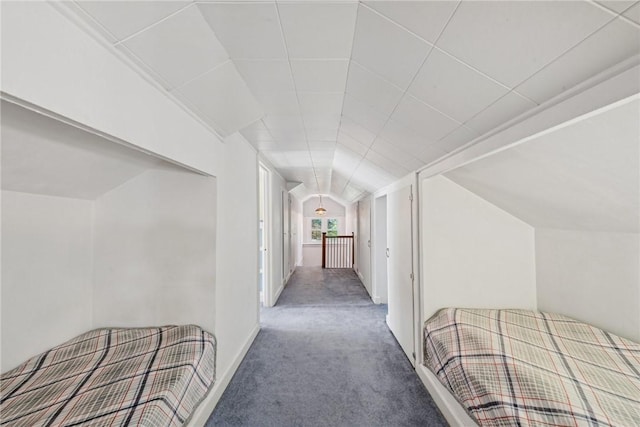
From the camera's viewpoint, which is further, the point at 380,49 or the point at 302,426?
the point at 302,426

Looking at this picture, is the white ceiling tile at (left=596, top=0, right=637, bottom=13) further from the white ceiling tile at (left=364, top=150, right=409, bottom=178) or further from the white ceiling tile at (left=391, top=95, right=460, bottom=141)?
the white ceiling tile at (left=364, top=150, right=409, bottom=178)

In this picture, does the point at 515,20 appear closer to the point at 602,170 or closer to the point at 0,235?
the point at 602,170

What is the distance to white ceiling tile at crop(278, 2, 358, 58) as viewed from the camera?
0.98 meters

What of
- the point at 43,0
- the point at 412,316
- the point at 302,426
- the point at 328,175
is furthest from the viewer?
the point at 328,175

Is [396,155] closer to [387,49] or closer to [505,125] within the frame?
[505,125]

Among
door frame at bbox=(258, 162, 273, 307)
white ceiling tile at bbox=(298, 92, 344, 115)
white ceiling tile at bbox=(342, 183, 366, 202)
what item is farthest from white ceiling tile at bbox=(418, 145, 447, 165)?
white ceiling tile at bbox=(342, 183, 366, 202)

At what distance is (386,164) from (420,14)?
5.96 feet

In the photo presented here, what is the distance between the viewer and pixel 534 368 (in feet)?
4.52

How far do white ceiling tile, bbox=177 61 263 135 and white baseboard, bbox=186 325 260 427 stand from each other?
1.94m

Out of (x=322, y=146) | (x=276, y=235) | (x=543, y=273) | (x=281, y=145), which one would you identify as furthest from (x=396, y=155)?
(x=276, y=235)

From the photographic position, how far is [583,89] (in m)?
0.85

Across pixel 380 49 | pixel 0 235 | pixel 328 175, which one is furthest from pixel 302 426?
pixel 328 175

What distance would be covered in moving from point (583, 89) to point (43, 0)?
1693 mm

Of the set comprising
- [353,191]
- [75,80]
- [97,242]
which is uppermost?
[353,191]
